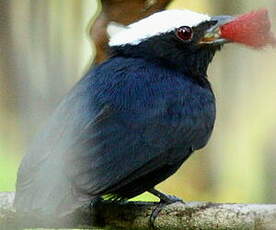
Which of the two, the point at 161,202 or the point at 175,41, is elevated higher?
the point at 175,41

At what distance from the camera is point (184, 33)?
76 cm

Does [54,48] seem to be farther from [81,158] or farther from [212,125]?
[212,125]

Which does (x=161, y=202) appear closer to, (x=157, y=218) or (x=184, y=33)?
(x=157, y=218)

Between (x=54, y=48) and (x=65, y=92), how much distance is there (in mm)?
50

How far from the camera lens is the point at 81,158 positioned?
604mm

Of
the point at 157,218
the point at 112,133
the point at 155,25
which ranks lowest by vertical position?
the point at 157,218

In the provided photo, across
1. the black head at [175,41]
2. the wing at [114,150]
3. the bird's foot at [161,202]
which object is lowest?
the bird's foot at [161,202]

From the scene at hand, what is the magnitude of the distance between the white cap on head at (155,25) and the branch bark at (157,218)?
18cm

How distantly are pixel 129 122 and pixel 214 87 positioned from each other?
0.11m

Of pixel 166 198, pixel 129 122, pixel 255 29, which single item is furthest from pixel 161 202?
pixel 255 29

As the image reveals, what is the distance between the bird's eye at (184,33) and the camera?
75 cm

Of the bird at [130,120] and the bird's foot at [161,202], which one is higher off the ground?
the bird at [130,120]

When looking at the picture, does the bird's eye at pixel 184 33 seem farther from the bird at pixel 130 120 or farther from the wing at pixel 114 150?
the wing at pixel 114 150

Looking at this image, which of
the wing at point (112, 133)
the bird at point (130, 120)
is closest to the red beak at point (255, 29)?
the bird at point (130, 120)
